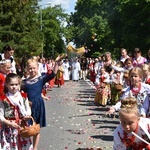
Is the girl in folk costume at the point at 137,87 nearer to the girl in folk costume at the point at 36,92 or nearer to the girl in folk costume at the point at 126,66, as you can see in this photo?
Answer: the girl in folk costume at the point at 36,92

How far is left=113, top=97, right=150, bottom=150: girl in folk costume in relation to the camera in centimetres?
464

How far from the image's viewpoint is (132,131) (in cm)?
478

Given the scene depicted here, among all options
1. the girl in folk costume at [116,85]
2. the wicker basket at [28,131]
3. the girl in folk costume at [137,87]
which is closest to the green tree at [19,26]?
the girl in folk costume at [116,85]

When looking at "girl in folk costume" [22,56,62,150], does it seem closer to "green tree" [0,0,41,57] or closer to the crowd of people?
the crowd of people

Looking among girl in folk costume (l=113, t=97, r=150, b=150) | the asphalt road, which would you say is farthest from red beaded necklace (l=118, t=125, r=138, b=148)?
the asphalt road

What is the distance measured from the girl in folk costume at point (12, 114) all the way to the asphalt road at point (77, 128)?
2.54 m

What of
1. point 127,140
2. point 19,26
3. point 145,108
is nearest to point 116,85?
point 145,108

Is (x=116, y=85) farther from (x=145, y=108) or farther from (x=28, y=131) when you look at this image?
(x=28, y=131)

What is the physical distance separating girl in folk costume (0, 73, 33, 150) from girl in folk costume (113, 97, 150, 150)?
208 cm

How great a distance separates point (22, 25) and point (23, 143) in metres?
38.2

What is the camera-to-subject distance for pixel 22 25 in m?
44.5

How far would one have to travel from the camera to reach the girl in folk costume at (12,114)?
22.1 ft

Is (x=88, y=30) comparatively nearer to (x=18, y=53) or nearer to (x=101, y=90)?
(x=18, y=53)

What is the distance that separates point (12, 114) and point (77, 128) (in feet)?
Answer: 17.1
